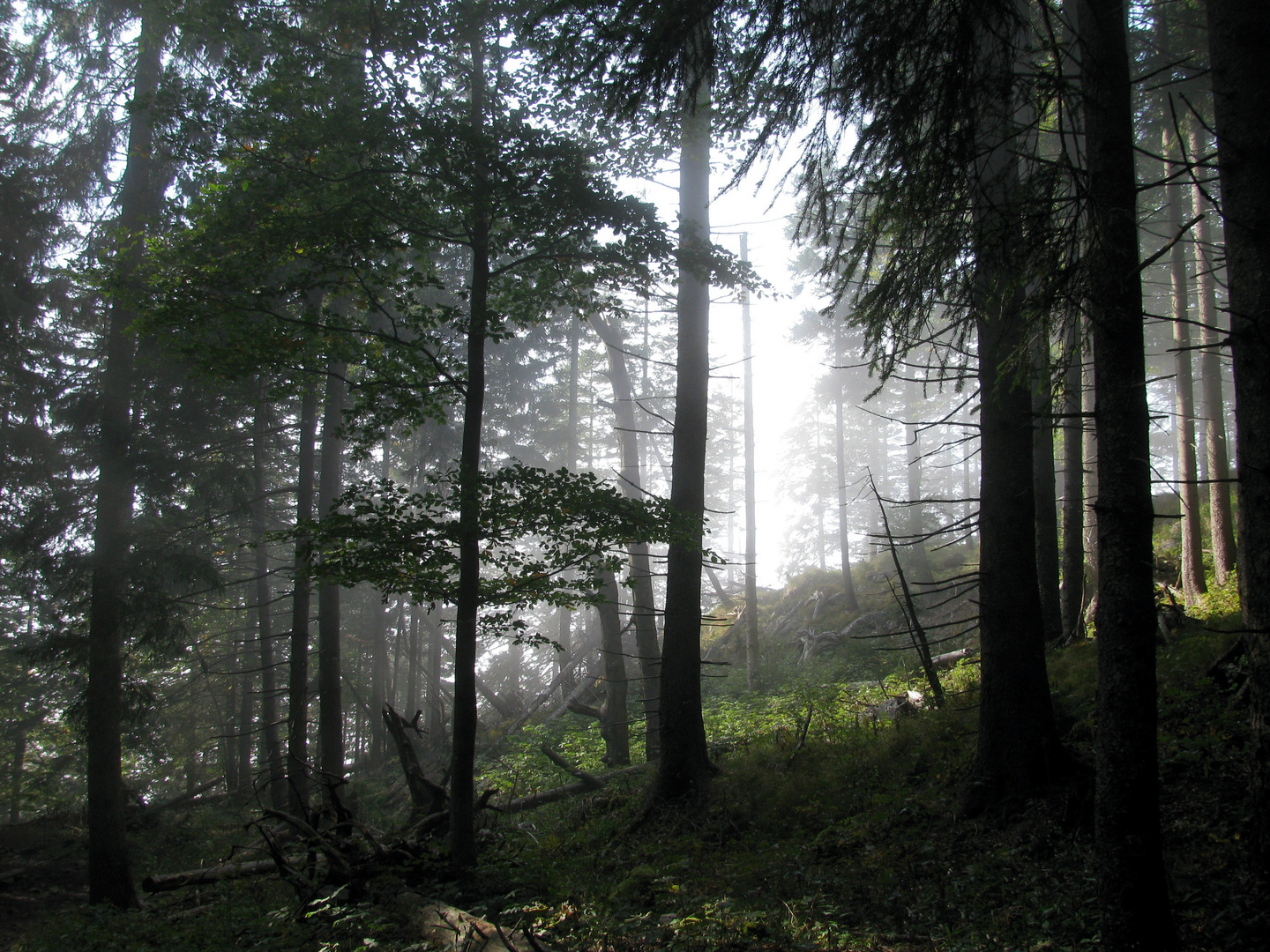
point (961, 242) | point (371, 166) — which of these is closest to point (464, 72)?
point (371, 166)

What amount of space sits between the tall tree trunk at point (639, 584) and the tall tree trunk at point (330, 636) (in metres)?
5.63

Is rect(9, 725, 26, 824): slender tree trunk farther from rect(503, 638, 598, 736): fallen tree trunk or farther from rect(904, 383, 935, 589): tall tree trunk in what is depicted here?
rect(904, 383, 935, 589): tall tree trunk

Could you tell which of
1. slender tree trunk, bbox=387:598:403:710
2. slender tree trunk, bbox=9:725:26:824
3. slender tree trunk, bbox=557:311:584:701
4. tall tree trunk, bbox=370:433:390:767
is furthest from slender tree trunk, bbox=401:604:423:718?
slender tree trunk, bbox=9:725:26:824

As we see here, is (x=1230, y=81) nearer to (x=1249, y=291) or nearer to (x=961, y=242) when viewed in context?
(x=1249, y=291)

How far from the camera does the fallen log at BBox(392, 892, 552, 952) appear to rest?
4.75m

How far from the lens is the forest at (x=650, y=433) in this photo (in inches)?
168

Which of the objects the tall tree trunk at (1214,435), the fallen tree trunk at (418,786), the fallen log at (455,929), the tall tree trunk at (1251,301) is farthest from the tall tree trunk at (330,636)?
the tall tree trunk at (1214,435)

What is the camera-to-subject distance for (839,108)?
16.7 ft

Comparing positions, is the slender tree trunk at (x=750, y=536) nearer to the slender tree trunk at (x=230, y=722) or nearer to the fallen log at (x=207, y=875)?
the fallen log at (x=207, y=875)

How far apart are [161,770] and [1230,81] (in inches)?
1494

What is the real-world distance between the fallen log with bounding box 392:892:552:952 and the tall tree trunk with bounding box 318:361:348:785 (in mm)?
7553

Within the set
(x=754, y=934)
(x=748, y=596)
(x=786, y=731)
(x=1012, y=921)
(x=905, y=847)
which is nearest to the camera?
(x=1012, y=921)

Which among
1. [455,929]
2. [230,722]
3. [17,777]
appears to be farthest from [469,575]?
[17,777]

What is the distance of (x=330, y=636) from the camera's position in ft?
43.1
